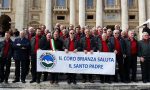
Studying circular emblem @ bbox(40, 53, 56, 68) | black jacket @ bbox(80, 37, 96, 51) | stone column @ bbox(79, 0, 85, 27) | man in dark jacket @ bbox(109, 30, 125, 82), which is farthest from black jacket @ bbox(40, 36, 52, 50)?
stone column @ bbox(79, 0, 85, 27)

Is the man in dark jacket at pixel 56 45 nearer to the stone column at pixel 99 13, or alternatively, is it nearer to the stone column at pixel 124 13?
the stone column at pixel 99 13

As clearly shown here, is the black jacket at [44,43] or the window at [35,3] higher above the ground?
the window at [35,3]

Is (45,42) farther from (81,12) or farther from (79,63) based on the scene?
(81,12)

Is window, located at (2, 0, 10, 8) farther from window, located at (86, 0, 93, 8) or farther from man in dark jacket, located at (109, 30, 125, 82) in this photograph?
man in dark jacket, located at (109, 30, 125, 82)

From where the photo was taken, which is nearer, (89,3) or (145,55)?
(145,55)

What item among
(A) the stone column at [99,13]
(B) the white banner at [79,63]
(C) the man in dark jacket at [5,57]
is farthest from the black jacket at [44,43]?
(A) the stone column at [99,13]

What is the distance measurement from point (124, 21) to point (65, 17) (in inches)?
363

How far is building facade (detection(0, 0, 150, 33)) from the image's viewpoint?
4945 centimetres

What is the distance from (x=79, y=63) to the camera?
40.5 ft

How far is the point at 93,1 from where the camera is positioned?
50.8 metres

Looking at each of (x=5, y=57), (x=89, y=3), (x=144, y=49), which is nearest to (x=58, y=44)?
(x=5, y=57)

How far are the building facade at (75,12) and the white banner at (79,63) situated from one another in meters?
37.0

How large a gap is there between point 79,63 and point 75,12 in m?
38.2

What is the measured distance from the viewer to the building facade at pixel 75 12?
162 ft
